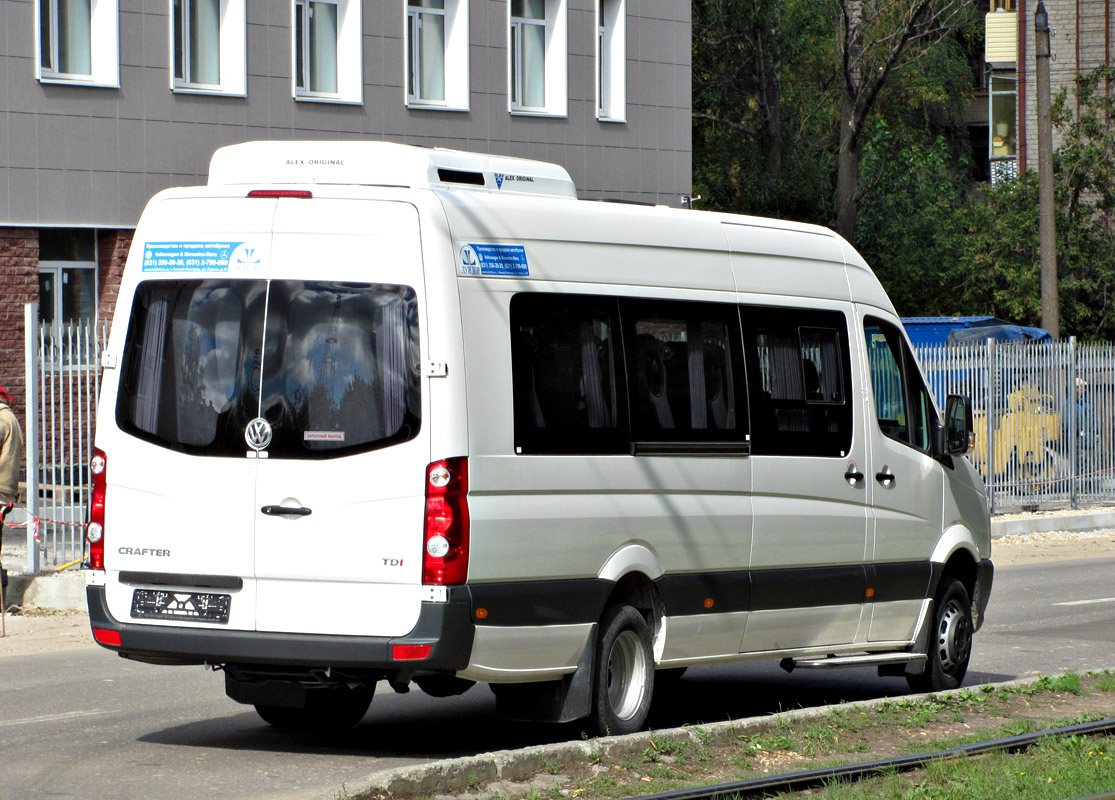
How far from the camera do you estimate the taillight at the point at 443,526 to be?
745 cm

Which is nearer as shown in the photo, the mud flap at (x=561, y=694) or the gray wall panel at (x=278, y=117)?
the mud flap at (x=561, y=694)

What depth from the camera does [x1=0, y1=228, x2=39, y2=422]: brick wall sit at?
874 inches

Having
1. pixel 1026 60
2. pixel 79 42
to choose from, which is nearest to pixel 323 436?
pixel 79 42

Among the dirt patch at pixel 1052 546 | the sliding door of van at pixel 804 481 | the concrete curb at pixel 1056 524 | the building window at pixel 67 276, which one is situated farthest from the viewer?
the concrete curb at pixel 1056 524

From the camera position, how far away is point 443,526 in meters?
7.45

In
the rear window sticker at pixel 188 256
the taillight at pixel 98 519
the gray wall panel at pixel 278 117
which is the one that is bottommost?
the taillight at pixel 98 519

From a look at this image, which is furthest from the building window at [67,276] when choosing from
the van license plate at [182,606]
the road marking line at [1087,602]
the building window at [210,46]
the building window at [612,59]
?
the van license plate at [182,606]

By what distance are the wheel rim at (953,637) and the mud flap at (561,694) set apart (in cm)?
319

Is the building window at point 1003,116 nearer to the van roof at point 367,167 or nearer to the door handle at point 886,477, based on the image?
the door handle at point 886,477

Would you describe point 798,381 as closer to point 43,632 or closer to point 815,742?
point 815,742

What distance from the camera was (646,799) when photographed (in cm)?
684

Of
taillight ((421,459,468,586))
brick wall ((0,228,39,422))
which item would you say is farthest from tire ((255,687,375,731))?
brick wall ((0,228,39,422))

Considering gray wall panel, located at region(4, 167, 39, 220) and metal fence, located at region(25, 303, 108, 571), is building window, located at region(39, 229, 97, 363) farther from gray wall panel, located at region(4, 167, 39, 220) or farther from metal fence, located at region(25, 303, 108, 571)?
metal fence, located at region(25, 303, 108, 571)

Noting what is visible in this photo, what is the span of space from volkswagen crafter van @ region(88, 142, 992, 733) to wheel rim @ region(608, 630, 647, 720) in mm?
17
